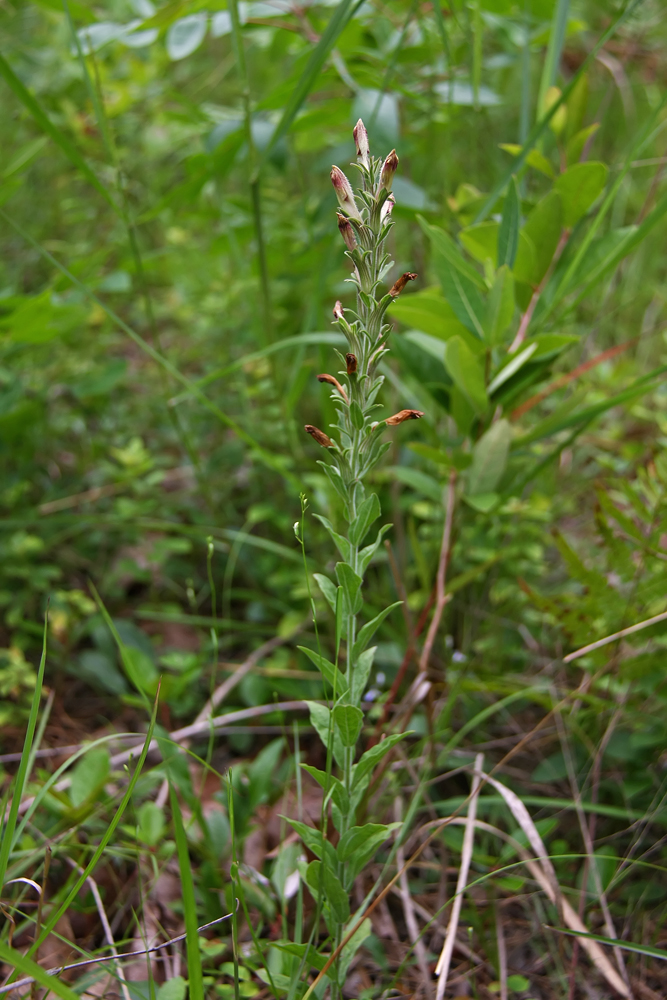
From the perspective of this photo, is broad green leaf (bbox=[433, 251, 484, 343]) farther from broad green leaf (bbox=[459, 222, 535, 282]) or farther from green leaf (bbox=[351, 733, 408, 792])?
green leaf (bbox=[351, 733, 408, 792])

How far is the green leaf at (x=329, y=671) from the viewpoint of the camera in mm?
854

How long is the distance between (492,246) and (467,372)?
0.32 meters

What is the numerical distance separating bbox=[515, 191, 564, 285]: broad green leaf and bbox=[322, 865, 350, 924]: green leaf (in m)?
1.06

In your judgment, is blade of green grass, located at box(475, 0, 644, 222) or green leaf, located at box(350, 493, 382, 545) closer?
green leaf, located at box(350, 493, 382, 545)

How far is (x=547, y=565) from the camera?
199 cm

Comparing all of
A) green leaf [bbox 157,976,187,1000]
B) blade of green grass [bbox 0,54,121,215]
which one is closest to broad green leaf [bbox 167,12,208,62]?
blade of green grass [bbox 0,54,121,215]

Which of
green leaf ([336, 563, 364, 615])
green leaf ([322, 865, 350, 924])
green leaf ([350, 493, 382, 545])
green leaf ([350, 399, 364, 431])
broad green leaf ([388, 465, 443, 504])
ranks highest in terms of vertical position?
green leaf ([350, 399, 364, 431])

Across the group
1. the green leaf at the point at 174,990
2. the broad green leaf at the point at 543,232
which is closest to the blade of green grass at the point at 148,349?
the broad green leaf at the point at 543,232

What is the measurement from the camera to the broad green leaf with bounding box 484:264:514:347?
3.84ft

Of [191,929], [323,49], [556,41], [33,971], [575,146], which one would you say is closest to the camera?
[33,971]

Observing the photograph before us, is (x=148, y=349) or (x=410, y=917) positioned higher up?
(x=148, y=349)

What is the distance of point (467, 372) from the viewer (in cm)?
122

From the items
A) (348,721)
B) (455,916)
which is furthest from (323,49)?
(455,916)

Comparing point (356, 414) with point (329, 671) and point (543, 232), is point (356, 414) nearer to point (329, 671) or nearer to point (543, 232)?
point (329, 671)
